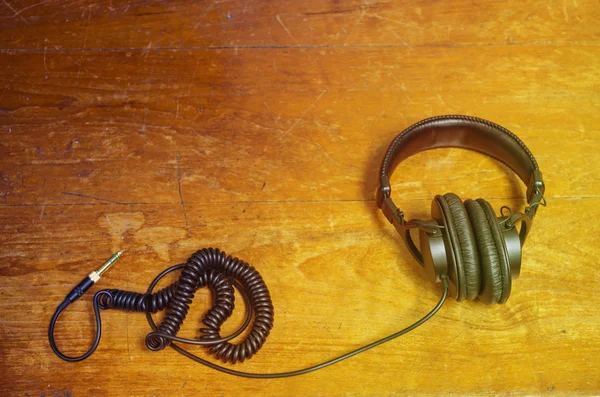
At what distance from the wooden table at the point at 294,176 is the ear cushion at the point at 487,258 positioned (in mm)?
144

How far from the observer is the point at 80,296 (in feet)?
3.53

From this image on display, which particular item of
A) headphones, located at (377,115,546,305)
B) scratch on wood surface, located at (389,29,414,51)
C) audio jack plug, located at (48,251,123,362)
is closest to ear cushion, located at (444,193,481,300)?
headphones, located at (377,115,546,305)

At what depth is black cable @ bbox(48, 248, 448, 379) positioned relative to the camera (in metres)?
1.01

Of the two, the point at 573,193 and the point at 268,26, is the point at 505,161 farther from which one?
the point at 268,26

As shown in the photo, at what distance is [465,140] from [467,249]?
32cm

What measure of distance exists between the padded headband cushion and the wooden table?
63mm

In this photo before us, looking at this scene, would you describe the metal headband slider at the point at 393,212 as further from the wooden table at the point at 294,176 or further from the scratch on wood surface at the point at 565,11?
the scratch on wood surface at the point at 565,11

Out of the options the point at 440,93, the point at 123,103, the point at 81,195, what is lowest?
the point at 81,195

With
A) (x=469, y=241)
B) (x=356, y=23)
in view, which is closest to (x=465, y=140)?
(x=469, y=241)

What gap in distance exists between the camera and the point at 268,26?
1361 mm

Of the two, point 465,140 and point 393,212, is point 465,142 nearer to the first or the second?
point 465,140

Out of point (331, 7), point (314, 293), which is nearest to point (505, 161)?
point (314, 293)

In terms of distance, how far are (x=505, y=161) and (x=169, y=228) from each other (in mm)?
713

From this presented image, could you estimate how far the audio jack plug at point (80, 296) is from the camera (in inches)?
40.4
